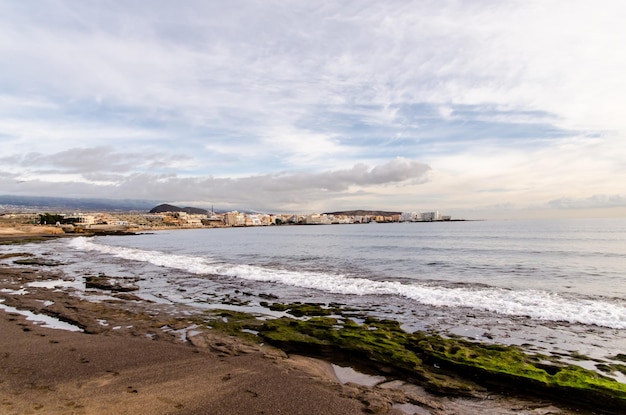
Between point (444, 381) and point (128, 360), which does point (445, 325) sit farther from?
point (128, 360)

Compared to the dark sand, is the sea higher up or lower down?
lower down

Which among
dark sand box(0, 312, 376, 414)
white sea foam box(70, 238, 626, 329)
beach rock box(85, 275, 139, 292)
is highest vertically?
dark sand box(0, 312, 376, 414)

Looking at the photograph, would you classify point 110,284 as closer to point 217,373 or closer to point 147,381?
point 147,381

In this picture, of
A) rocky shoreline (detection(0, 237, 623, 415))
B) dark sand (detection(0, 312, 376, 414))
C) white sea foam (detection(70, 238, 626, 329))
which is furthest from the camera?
white sea foam (detection(70, 238, 626, 329))

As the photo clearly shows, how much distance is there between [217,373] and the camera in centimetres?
729

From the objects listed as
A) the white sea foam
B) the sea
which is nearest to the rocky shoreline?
the sea

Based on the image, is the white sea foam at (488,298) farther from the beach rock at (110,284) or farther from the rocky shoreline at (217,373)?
the beach rock at (110,284)

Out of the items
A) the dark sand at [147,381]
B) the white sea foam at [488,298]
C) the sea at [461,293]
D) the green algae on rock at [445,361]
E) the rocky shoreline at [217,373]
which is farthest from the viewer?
the white sea foam at [488,298]

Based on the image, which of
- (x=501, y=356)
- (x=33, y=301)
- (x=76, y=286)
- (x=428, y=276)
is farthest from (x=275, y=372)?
(x=428, y=276)

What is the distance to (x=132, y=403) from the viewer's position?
19.4 feet

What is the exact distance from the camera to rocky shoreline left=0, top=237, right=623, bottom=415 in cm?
603

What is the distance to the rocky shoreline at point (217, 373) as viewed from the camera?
237 inches

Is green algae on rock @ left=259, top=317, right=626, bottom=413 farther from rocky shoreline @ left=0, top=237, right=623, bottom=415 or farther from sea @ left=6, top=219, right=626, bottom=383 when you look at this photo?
sea @ left=6, top=219, right=626, bottom=383

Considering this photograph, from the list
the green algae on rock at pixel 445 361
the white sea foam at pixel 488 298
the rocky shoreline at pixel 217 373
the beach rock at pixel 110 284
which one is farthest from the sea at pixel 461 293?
→ the rocky shoreline at pixel 217 373
